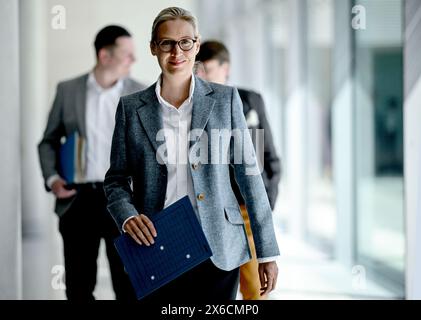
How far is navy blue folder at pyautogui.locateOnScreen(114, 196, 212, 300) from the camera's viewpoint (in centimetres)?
235

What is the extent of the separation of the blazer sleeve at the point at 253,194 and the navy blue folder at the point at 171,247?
0.19 m

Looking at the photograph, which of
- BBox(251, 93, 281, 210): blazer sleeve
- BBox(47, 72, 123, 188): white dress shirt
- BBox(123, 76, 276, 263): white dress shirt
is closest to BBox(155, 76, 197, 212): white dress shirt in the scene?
BBox(123, 76, 276, 263): white dress shirt

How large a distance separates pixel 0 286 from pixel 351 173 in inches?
143

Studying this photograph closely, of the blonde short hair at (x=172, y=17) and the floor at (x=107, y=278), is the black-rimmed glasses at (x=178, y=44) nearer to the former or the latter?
the blonde short hair at (x=172, y=17)

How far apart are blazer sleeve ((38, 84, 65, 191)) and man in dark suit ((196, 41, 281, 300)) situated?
93cm

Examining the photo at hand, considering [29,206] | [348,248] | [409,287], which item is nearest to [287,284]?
[409,287]

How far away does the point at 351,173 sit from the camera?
6094 millimetres

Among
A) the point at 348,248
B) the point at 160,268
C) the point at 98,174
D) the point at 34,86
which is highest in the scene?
→ the point at 34,86

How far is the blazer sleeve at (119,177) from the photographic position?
2381 millimetres

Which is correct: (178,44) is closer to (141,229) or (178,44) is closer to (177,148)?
(177,148)

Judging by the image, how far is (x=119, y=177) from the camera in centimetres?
241

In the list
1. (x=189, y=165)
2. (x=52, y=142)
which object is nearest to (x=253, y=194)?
(x=189, y=165)

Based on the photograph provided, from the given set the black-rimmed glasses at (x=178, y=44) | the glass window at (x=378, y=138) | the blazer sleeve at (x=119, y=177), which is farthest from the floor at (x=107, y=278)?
the glass window at (x=378, y=138)

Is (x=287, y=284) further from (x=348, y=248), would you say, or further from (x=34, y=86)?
(x=348, y=248)
